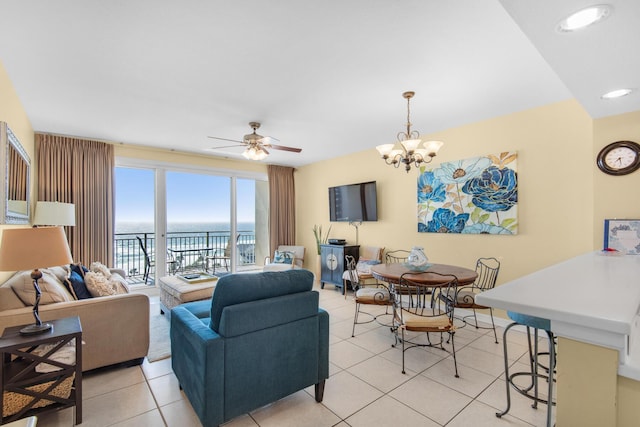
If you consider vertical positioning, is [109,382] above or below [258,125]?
below

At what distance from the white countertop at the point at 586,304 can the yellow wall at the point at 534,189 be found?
1.97m

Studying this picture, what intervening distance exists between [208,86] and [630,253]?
4.03 meters

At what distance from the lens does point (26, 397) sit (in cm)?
176

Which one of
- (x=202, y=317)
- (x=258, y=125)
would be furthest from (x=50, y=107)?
(x=202, y=317)

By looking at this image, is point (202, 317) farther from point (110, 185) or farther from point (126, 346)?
point (110, 185)

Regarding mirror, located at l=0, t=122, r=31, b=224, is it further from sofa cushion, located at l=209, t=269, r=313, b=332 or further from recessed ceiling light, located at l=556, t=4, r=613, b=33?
recessed ceiling light, located at l=556, t=4, r=613, b=33

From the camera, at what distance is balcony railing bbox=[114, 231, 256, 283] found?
A: 5.42 m

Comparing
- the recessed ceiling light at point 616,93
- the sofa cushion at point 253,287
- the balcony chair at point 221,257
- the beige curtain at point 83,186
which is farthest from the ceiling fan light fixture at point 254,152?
the recessed ceiling light at point 616,93

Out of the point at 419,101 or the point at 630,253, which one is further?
the point at 419,101

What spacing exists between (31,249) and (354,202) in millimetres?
4302

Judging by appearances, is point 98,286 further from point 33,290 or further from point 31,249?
point 31,249

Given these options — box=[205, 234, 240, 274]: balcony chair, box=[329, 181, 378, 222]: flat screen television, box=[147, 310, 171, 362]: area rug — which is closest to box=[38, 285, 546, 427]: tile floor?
box=[147, 310, 171, 362]: area rug

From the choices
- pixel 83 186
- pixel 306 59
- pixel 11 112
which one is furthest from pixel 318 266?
pixel 11 112

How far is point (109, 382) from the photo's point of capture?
236 centimetres
